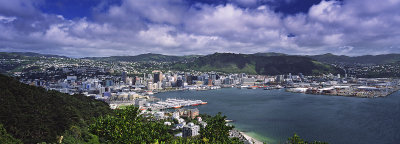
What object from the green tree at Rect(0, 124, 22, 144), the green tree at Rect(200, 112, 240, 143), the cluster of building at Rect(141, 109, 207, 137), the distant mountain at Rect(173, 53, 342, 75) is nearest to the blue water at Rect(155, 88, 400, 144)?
the cluster of building at Rect(141, 109, 207, 137)

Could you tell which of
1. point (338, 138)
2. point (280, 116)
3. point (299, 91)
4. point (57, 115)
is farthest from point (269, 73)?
point (57, 115)

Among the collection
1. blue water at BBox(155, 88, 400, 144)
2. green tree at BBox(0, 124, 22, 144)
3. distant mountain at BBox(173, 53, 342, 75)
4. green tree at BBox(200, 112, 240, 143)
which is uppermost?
distant mountain at BBox(173, 53, 342, 75)

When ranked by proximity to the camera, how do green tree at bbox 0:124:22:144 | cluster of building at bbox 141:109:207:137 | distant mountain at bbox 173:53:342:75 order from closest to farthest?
green tree at bbox 0:124:22:144, cluster of building at bbox 141:109:207:137, distant mountain at bbox 173:53:342:75

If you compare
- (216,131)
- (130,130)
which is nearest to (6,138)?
(130,130)

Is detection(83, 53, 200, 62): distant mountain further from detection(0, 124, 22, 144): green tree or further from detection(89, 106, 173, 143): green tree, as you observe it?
detection(89, 106, 173, 143): green tree

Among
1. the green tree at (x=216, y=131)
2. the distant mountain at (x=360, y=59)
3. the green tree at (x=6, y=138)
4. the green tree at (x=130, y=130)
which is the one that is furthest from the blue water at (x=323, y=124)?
the distant mountain at (x=360, y=59)

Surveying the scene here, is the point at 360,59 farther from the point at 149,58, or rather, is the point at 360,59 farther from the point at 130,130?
the point at 130,130

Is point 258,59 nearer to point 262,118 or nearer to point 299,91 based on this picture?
→ point 299,91

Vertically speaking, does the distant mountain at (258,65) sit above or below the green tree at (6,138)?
above

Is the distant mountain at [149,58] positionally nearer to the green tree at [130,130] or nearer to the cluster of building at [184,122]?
the cluster of building at [184,122]
